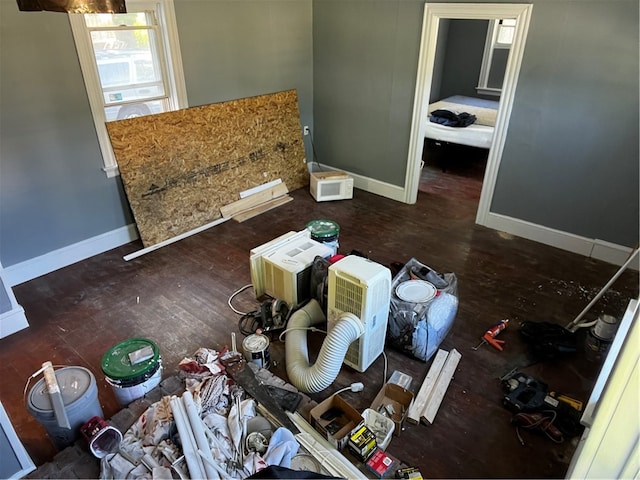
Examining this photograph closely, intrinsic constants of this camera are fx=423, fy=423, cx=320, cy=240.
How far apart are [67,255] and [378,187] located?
11.3 ft

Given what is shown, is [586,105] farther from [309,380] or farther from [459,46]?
[459,46]

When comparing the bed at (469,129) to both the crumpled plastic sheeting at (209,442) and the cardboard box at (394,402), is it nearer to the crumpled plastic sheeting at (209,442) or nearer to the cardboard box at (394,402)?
the cardboard box at (394,402)

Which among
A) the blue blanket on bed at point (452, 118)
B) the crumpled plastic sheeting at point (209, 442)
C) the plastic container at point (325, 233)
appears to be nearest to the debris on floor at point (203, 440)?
the crumpled plastic sheeting at point (209, 442)

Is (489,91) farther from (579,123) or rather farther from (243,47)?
(243,47)

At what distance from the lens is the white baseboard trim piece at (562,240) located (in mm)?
3906

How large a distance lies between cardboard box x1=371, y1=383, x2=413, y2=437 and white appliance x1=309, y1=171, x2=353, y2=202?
2.93 metres

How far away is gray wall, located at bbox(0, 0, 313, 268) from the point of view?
10.5ft

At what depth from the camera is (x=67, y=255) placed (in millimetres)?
3834

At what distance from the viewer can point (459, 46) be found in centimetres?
774

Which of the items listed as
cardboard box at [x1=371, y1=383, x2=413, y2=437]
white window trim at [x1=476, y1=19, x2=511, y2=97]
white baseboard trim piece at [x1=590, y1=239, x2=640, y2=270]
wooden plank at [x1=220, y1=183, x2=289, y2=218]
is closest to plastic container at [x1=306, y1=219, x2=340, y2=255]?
cardboard box at [x1=371, y1=383, x2=413, y2=437]

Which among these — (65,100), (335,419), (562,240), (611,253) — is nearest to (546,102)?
(562,240)

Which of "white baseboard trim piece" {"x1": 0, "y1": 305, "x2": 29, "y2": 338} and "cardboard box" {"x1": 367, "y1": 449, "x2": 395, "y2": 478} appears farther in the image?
"white baseboard trim piece" {"x1": 0, "y1": 305, "x2": 29, "y2": 338}

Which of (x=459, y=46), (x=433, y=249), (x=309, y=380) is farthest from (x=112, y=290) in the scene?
(x=459, y=46)

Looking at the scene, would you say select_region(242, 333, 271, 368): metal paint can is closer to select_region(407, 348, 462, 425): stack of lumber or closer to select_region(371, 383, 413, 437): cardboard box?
select_region(371, 383, 413, 437): cardboard box
